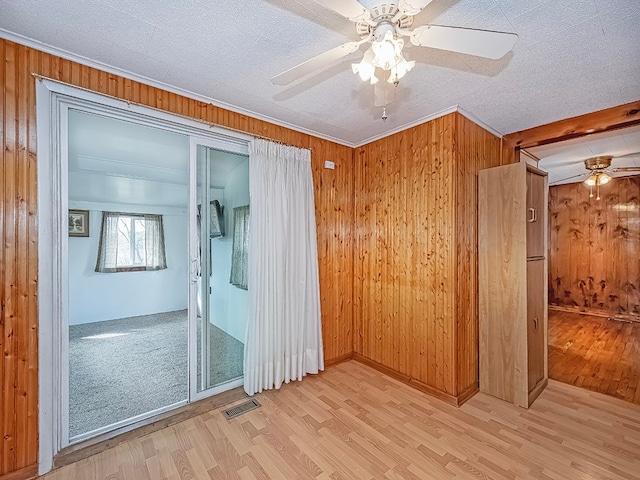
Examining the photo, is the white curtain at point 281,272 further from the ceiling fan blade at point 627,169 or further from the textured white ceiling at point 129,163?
the ceiling fan blade at point 627,169

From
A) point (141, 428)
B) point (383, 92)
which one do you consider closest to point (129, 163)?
point (141, 428)

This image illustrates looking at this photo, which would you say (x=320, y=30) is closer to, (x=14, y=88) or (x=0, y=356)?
(x=14, y=88)

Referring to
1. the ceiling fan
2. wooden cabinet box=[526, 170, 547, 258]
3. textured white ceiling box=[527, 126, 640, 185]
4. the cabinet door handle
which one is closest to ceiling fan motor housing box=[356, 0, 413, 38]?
the ceiling fan

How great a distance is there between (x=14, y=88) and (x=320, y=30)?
5.79 feet

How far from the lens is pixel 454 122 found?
2.46m

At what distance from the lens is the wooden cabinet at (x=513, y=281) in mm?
2434

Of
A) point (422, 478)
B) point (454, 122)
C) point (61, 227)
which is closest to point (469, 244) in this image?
point (454, 122)

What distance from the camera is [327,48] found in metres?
1.74

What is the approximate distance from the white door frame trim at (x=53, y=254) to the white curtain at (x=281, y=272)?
122 cm

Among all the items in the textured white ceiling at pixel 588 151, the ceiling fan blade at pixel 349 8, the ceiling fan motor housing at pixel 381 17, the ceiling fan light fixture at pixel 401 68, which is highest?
the textured white ceiling at pixel 588 151

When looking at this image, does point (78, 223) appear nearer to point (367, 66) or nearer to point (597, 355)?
point (367, 66)

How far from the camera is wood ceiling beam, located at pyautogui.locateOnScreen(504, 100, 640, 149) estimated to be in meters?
2.34

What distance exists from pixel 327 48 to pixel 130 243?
494 cm

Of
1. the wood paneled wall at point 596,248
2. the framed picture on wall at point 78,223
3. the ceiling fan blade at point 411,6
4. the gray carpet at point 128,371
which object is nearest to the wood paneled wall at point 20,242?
the gray carpet at point 128,371
